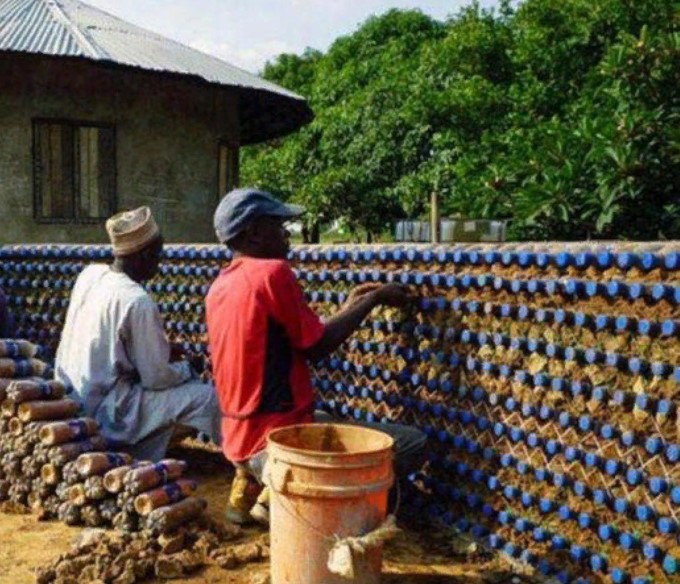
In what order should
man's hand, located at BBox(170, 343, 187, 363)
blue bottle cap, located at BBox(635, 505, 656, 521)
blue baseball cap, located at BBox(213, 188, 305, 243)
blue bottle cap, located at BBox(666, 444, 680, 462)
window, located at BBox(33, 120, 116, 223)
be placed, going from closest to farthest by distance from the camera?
blue bottle cap, located at BBox(666, 444, 680, 462) < blue bottle cap, located at BBox(635, 505, 656, 521) < blue baseball cap, located at BBox(213, 188, 305, 243) < man's hand, located at BBox(170, 343, 187, 363) < window, located at BBox(33, 120, 116, 223)

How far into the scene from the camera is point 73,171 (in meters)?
13.1

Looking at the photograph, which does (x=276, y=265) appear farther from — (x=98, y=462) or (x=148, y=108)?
(x=148, y=108)

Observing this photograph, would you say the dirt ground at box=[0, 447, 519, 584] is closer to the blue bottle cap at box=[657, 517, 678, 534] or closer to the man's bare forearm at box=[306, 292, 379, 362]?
the blue bottle cap at box=[657, 517, 678, 534]

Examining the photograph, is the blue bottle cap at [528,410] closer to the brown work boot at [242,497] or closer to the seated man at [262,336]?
the seated man at [262,336]

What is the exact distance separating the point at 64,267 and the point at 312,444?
401cm

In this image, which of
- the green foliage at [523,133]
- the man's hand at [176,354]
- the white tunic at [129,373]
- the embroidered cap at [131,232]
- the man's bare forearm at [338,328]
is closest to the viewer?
the man's bare forearm at [338,328]

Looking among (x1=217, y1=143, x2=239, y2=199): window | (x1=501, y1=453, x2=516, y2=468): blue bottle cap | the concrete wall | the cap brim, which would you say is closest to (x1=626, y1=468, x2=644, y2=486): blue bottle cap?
(x1=501, y1=453, x2=516, y2=468): blue bottle cap

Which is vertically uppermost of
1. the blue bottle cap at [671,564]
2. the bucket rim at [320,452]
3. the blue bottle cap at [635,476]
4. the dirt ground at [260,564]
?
the bucket rim at [320,452]

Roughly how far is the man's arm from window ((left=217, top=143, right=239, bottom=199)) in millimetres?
10924

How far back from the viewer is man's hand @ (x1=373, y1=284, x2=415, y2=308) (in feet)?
14.5

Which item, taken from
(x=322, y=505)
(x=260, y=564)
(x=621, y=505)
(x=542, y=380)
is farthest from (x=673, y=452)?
(x=260, y=564)

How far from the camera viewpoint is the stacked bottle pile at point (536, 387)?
3467mm

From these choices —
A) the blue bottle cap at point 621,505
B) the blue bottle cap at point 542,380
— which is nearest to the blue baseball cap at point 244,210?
the blue bottle cap at point 542,380

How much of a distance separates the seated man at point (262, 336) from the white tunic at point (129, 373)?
0.75m
